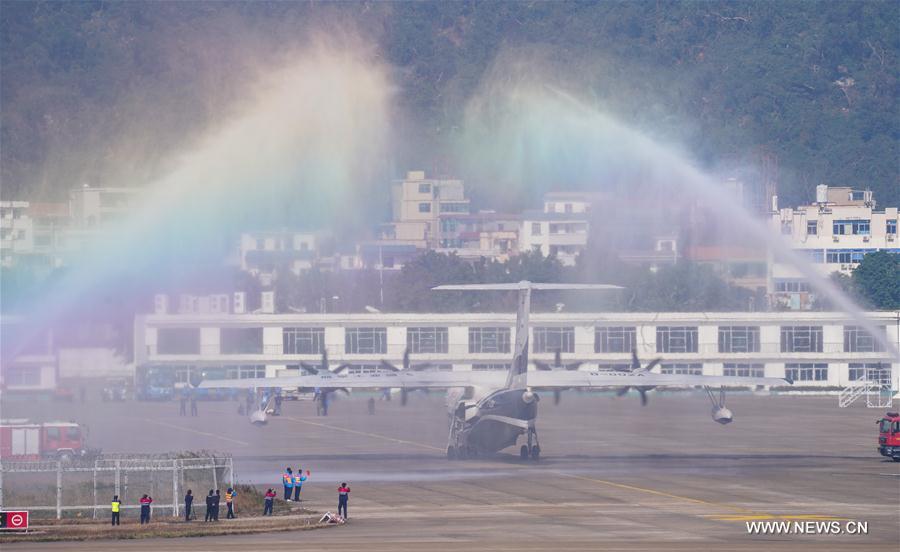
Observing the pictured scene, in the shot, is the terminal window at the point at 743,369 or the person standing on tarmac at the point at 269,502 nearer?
the person standing on tarmac at the point at 269,502

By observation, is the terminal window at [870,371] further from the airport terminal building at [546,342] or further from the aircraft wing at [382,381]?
the aircraft wing at [382,381]

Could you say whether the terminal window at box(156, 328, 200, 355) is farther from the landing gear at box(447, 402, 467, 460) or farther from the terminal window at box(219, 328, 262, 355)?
the landing gear at box(447, 402, 467, 460)

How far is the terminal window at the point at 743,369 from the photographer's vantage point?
127581 mm

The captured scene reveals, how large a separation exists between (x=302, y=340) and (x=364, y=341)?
5.09 meters

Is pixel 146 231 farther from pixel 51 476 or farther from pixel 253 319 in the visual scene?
pixel 51 476

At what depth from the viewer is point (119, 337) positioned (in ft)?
382

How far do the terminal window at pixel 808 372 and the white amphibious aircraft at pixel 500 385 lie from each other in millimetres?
60204

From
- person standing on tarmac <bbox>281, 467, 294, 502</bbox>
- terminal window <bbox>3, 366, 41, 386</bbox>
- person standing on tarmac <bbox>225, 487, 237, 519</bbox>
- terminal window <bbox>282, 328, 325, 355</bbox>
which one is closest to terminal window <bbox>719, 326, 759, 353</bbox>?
terminal window <bbox>282, 328, 325, 355</bbox>

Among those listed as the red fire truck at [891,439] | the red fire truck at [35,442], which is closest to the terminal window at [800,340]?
the red fire truck at [891,439]

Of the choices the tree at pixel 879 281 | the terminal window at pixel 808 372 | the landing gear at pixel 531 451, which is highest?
the tree at pixel 879 281

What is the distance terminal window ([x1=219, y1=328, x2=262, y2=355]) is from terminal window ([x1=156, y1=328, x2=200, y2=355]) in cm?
247

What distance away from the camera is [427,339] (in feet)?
412

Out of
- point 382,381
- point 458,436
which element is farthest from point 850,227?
point 382,381

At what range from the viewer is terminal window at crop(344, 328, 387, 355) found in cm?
12512
